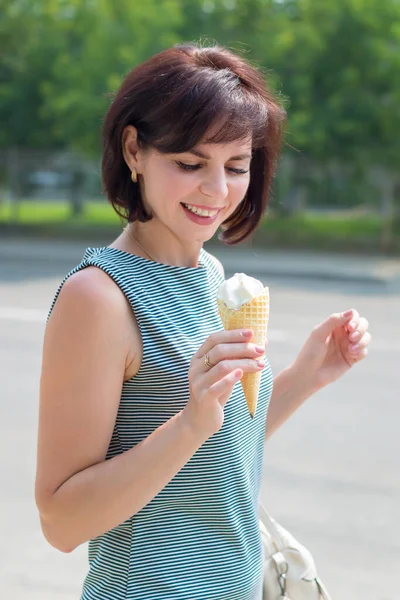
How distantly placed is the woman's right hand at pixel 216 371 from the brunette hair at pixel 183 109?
41 cm

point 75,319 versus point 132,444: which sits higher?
point 75,319

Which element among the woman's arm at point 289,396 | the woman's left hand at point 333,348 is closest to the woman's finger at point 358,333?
the woman's left hand at point 333,348

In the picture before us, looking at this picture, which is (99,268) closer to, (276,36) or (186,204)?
(186,204)

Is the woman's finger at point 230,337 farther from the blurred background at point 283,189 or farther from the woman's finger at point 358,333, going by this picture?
the blurred background at point 283,189

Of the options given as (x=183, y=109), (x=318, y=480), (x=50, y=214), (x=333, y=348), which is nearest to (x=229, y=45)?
(x=50, y=214)

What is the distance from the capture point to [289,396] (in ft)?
6.53

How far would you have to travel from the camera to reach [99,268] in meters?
1.55

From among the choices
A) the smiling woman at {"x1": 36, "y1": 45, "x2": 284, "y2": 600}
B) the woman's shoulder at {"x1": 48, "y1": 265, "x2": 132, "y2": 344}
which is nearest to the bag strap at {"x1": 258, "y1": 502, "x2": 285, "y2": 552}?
the smiling woman at {"x1": 36, "y1": 45, "x2": 284, "y2": 600}

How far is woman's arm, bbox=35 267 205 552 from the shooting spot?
1.42 metres

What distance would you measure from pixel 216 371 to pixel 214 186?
1.41 ft

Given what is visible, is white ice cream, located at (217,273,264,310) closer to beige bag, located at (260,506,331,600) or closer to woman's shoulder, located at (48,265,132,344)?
woman's shoulder, located at (48,265,132,344)

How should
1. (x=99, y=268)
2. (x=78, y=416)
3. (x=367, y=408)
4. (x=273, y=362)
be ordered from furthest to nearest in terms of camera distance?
(x=273, y=362), (x=367, y=408), (x=99, y=268), (x=78, y=416)

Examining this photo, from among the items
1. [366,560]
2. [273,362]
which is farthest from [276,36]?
[366,560]

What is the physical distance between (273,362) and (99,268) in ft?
20.8
